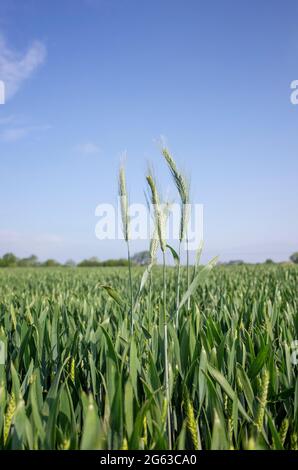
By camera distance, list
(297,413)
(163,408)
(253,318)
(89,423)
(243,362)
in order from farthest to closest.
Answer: (253,318)
(243,362)
(297,413)
(163,408)
(89,423)

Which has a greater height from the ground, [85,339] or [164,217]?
[164,217]

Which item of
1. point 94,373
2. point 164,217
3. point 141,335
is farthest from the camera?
point 141,335

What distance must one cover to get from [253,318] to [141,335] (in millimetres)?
861

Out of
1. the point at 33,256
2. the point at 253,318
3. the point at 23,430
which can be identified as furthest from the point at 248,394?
the point at 33,256

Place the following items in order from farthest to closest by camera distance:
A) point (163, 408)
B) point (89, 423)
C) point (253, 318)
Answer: point (253, 318)
point (163, 408)
point (89, 423)

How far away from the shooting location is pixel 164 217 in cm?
130

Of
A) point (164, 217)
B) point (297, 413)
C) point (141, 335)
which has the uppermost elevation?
point (164, 217)

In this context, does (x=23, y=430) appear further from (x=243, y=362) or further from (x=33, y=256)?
(x=33, y=256)

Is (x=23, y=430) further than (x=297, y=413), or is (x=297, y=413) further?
(x=297, y=413)

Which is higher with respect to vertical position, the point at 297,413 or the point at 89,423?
the point at 89,423

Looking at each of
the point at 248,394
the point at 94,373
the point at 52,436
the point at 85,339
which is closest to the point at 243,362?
the point at 248,394

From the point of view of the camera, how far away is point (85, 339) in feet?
5.98

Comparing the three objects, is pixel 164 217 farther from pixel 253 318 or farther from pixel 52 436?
pixel 253 318
